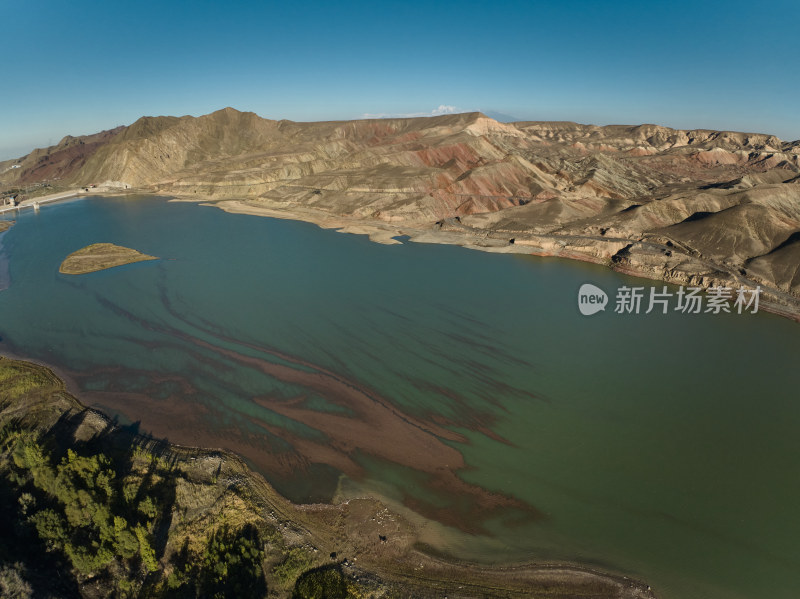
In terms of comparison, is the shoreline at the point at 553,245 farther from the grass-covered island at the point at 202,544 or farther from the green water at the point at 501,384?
the grass-covered island at the point at 202,544

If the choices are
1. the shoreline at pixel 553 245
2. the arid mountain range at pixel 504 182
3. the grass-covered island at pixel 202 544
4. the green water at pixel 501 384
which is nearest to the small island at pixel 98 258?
the green water at pixel 501 384

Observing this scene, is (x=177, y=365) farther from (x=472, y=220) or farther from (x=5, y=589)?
(x=472, y=220)

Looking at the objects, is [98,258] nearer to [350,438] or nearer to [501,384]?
[350,438]

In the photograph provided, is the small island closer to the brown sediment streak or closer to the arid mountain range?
the arid mountain range

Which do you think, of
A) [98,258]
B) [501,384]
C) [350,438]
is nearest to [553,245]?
[501,384]

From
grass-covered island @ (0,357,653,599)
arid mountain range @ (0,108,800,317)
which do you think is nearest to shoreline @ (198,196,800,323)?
arid mountain range @ (0,108,800,317)

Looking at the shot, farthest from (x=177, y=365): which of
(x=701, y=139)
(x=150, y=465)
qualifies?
(x=701, y=139)
